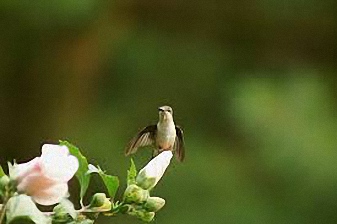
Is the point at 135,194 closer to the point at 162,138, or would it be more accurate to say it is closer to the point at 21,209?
the point at 21,209

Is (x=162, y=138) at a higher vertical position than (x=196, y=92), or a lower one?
higher

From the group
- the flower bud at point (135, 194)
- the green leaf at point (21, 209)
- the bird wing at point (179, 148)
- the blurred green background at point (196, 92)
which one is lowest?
the blurred green background at point (196, 92)

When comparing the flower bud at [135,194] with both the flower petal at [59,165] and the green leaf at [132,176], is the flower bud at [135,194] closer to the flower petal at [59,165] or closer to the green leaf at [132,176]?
the green leaf at [132,176]

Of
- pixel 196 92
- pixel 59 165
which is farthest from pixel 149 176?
pixel 196 92

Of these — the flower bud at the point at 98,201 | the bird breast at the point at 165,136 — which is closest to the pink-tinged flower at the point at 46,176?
the flower bud at the point at 98,201

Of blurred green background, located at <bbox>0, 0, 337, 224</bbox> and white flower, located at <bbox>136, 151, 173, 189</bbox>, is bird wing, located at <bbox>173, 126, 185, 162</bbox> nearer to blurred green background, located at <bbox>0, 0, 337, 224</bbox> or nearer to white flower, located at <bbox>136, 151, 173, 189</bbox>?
white flower, located at <bbox>136, 151, 173, 189</bbox>

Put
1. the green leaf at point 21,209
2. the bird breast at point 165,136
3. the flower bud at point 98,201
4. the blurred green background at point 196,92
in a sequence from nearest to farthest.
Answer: the green leaf at point 21,209 < the flower bud at point 98,201 < the bird breast at point 165,136 < the blurred green background at point 196,92
